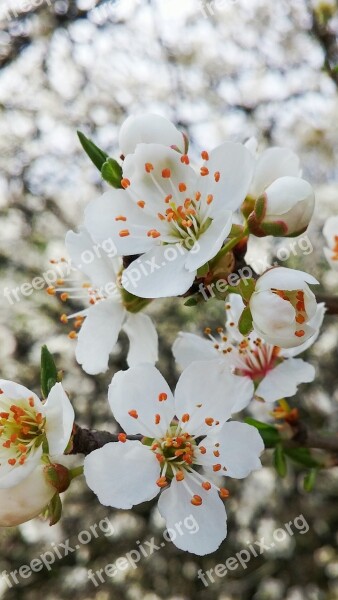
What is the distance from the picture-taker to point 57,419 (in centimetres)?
93

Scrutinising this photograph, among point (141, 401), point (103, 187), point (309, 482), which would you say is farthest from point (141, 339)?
point (103, 187)

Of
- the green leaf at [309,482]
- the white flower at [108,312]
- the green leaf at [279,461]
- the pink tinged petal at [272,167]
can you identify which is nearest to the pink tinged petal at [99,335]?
the white flower at [108,312]

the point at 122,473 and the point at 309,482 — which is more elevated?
the point at 122,473

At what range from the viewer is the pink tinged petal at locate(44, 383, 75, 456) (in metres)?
0.90

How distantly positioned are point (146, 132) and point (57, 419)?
0.48 meters

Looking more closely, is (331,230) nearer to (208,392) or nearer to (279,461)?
(279,461)

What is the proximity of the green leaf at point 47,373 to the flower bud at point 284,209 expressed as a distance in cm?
40

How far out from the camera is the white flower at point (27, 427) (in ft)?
2.92

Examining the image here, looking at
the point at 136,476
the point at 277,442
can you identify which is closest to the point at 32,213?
the point at 277,442

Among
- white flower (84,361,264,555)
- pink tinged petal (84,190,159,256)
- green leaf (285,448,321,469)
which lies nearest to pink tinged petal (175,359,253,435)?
white flower (84,361,264,555)

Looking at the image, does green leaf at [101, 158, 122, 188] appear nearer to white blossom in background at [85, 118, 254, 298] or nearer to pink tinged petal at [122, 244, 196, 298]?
white blossom in background at [85, 118, 254, 298]

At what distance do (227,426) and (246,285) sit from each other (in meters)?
0.22

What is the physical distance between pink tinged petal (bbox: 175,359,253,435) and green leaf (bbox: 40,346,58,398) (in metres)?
0.20

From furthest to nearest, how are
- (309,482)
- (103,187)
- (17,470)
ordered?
(103,187) < (309,482) < (17,470)
